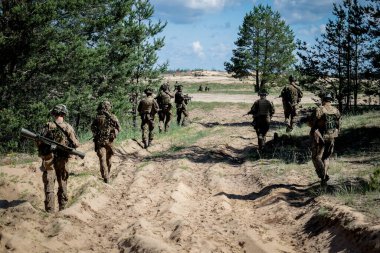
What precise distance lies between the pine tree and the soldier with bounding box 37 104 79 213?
32.3 m

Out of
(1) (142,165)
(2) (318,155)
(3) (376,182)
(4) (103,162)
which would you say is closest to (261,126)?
(1) (142,165)

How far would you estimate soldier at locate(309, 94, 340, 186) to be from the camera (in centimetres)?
880

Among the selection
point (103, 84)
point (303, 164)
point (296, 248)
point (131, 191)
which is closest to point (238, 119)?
point (103, 84)

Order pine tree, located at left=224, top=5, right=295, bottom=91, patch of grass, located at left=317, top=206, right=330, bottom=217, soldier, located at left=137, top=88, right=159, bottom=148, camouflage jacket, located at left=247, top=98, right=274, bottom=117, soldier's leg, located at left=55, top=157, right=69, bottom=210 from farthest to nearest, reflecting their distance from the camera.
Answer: pine tree, located at left=224, top=5, right=295, bottom=91
soldier, located at left=137, top=88, right=159, bottom=148
camouflage jacket, located at left=247, top=98, right=274, bottom=117
soldier's leg, located at left=55, top=157, right=69, bottom=210
patch of grass, located at left=317, top=206, right=330, bottom=217

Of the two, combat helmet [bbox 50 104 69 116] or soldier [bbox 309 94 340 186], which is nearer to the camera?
combat helmet [bbox 50 104 69 116]

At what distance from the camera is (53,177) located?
8133mm

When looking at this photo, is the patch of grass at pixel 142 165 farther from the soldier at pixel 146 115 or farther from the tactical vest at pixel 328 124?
the tactical vest at pixel 328 124

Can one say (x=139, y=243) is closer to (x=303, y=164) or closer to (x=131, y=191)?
(x=131, y=191)

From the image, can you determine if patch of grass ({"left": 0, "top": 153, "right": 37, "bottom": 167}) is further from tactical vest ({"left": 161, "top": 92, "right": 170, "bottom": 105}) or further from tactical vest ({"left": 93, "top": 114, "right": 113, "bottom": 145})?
tactical vest ({"left": 161, "top": 92, "right": 170, "bottom": 105})

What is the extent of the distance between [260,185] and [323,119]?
239 cm

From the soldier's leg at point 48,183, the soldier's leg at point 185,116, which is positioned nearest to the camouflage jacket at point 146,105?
the soldier's leg at point 185,116

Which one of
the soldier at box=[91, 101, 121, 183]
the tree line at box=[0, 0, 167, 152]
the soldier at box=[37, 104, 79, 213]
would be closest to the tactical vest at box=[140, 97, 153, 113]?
the tree line at box=[0, 0, 167, 152]

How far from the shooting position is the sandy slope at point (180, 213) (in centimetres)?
636

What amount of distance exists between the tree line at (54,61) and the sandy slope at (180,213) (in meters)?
3.76
